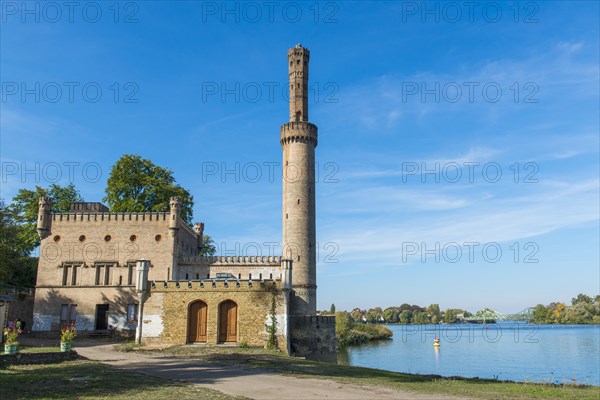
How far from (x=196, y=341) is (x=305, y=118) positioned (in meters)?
27.8

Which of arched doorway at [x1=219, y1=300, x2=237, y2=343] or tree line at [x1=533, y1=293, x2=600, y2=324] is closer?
arched doorway at [x1=219, y1=300, x2=237, y2=343]

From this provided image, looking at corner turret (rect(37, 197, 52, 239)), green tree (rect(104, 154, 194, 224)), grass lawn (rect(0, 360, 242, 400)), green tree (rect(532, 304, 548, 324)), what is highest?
green tree (rect(104, 154, 194, 224))

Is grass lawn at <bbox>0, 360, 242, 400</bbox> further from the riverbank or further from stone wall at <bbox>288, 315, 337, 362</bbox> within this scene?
stone wall at <bbox>288, 315, 337, 362</bbox>

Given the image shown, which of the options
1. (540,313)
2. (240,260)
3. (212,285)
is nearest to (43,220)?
(240,260)

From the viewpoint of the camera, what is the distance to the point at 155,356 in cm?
2848

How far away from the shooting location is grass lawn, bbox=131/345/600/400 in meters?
17.9

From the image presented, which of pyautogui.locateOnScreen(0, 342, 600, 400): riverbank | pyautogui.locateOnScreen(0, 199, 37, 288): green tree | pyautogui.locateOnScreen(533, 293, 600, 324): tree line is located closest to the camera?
pyautogui.locateOnScreen(0, 342, 600, 400): riverbank

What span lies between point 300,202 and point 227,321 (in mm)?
17276

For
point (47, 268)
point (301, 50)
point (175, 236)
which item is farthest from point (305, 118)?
point (47, 268)

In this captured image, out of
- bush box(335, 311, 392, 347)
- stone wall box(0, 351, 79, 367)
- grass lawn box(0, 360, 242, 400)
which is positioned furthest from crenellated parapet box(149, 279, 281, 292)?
bush box(335, 311, 392, 347)

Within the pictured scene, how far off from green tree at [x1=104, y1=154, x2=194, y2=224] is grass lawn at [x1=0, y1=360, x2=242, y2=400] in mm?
31313

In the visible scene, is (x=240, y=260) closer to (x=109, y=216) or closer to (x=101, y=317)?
(x=109, y=216)

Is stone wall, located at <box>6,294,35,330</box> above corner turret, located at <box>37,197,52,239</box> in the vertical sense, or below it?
below

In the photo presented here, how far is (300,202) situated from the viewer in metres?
50.1
